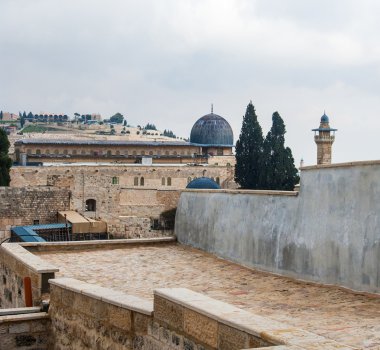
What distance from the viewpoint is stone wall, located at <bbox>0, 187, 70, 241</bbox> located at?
75.3 feet

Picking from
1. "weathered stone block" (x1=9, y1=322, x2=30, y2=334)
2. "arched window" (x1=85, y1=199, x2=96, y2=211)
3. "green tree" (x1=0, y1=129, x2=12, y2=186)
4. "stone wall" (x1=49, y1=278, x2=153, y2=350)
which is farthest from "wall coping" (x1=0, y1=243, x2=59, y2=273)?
"green tree" (x1=0, y1=129, x2=12, y2=186)

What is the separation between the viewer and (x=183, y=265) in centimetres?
1016

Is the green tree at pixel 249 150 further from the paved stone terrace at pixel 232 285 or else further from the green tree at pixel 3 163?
the paved stone terrace at pixel 232 285

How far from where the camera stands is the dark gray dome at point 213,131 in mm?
65625

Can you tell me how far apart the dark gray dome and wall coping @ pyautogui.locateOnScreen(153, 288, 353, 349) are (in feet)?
196

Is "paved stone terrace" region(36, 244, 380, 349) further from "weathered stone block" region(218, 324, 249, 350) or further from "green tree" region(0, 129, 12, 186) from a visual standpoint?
"green tree" region(0, 129, 12, 186)

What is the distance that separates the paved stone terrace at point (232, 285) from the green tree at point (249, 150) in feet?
114

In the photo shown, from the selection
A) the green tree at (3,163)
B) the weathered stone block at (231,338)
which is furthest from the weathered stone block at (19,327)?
the green tree at (3,163)

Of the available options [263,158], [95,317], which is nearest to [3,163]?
[263,158]

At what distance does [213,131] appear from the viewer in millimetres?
65875

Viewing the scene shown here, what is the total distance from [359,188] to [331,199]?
50 centimetres

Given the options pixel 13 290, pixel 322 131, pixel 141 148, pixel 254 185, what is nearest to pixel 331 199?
pixel 13 290

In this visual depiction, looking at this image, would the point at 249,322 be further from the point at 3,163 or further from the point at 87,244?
the point at 3,163

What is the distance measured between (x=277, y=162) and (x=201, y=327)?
3996 centimetres
